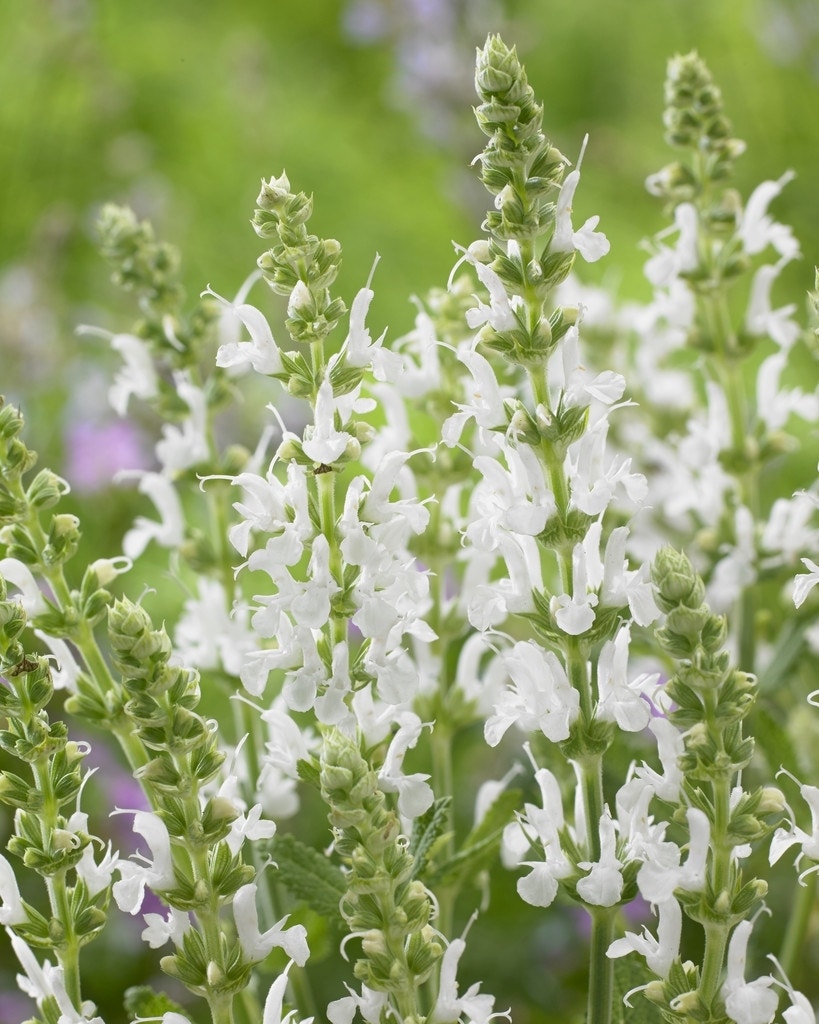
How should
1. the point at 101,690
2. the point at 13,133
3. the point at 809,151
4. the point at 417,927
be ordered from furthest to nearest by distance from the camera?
the point at 13,133 < the point at 809,151 < the point at 101,690 < the point at 417,927

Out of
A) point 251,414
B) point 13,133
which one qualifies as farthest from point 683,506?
point 13,133

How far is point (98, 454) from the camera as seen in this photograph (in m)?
1.61

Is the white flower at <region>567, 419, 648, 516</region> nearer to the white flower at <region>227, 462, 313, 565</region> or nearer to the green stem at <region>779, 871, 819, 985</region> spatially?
the white flower at <region>227, 462, 313, 565</region>

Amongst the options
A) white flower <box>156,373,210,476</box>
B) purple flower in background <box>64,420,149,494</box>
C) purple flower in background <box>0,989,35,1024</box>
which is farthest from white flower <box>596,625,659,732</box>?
purple flower in background <box>64,420,149,494</box>

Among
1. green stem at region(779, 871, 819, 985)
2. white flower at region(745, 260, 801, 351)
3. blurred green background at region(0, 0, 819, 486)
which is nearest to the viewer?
green stem at region(779, 871, 819, 985)

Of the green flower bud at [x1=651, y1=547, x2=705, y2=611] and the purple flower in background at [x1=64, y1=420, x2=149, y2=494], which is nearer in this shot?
the green flower bud at [x1=651, y1=547, x2=705, y2=611]

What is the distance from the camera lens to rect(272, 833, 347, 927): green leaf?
1.79ft

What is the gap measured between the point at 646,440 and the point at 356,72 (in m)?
2.67

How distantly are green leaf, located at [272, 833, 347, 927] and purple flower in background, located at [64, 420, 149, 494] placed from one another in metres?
1.06

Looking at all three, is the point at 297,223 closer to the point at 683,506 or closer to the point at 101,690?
the point at 101,690

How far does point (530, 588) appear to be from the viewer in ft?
1.72

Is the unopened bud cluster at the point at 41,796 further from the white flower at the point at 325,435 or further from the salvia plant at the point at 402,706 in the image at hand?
the white flower at the point at 325,435

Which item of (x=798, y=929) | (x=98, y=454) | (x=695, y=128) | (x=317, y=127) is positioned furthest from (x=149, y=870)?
(x=317, y=127)

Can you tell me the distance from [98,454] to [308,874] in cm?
114
